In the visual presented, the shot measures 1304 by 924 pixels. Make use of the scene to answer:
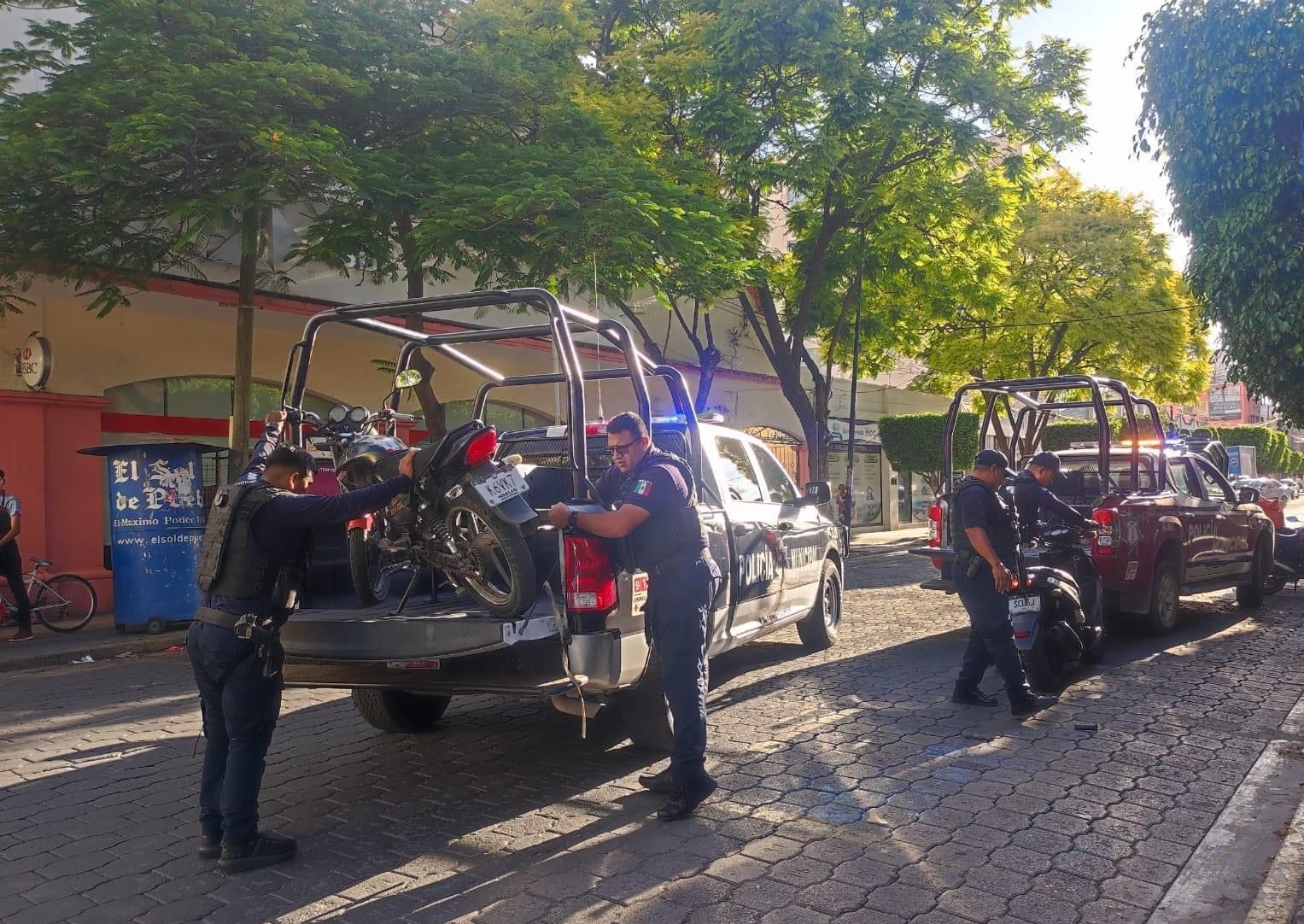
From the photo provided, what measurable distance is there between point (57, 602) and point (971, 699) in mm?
9985

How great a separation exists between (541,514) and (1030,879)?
262cm

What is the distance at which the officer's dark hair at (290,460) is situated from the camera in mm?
4320


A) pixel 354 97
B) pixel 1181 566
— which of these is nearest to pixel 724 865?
pixel 1181 566

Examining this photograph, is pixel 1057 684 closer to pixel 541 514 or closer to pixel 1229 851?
pixel 1229 851

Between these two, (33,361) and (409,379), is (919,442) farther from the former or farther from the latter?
(409,379)

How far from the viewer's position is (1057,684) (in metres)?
7.34

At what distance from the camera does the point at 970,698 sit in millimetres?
6770

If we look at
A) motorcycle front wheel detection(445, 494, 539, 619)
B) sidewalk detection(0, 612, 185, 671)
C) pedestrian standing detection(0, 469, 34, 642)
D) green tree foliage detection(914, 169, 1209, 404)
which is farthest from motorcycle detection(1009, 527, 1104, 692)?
green tree foliage detection(914, 169, 1209, 404)

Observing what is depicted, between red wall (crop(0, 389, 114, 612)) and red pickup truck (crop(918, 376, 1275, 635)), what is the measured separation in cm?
1023

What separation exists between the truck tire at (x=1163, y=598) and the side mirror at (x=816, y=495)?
9.99 ft

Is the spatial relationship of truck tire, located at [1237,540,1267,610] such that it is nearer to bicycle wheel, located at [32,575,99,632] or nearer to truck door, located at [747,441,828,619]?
truck door, located at [747,441,828,619]

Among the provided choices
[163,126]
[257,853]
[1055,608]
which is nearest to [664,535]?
[257,853]

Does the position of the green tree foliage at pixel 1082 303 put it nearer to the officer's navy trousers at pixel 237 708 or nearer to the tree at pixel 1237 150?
the tree at pixel 1237 150

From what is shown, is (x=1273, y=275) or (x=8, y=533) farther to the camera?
(x=8, y=533)
